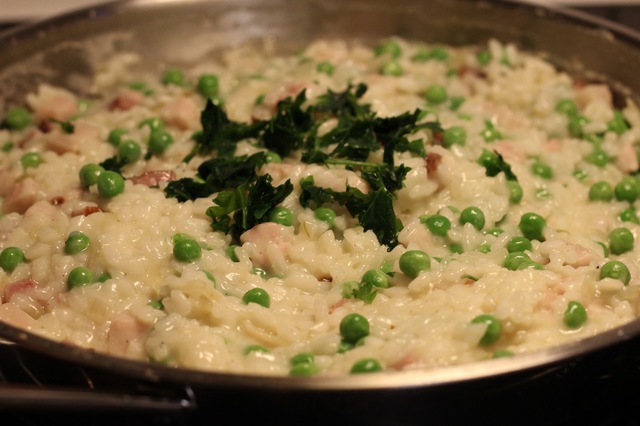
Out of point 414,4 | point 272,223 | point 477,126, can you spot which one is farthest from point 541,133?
point 272,223

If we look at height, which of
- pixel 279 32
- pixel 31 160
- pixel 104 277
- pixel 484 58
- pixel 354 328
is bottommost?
pixel 354 328

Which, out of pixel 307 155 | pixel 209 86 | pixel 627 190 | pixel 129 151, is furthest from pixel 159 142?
pixel 627 190

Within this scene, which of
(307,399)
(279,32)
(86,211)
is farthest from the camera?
(279,32)

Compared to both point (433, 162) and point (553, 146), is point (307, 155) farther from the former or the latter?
point (553, 146)

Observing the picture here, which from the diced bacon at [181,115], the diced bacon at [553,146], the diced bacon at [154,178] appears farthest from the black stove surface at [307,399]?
the diced bacon at [181,115]

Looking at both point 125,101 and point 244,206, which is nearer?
point 244,206

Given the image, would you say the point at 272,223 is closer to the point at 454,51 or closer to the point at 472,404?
the point at 472,404
